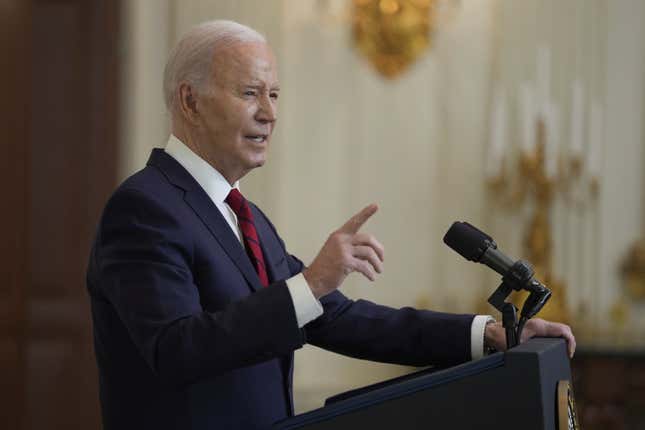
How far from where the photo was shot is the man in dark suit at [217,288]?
1965 millimetres

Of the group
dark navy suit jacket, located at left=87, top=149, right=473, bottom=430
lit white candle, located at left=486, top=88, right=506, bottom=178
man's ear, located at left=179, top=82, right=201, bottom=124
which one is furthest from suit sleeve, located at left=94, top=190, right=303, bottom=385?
lit white candle, located at left=486, top=88, right=506, bottom=178

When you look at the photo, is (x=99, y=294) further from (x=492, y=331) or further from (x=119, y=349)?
(x=492, y=331)

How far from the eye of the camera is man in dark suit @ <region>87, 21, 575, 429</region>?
1.96 m

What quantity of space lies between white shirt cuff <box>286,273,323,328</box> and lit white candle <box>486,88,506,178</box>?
408 centimetres

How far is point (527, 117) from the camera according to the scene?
593 centimetres

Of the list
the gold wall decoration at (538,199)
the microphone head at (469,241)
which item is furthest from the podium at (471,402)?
the gold wall decoration at (538,199)

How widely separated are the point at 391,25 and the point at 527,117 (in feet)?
3.01

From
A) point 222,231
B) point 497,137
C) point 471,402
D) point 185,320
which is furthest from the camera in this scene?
point 497,137

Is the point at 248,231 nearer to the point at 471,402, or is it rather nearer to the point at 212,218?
the point at 212,218

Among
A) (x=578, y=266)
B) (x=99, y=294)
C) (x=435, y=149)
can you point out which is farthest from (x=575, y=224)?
(x=99, y=294)

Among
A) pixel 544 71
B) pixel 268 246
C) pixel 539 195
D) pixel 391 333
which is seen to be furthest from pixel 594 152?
pixel 268 246

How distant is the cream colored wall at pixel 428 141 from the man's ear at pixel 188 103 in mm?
3496

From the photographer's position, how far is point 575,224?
601cm

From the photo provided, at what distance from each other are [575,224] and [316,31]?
1.81m
